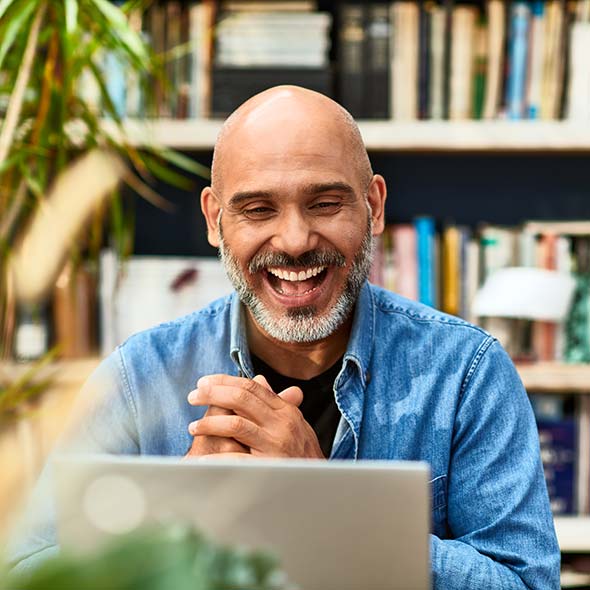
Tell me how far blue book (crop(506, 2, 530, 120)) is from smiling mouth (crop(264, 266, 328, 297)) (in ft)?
3.61

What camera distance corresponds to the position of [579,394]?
2287mm

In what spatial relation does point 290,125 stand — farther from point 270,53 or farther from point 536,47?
point 536,47

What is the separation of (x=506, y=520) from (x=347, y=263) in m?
0.43

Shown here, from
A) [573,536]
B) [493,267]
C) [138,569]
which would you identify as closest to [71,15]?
[493,267]

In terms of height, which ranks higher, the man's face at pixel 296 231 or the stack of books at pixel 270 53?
the stack of books at pixel 270 53

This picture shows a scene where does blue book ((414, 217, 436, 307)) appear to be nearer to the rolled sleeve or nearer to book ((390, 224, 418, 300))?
book ((390, 224, 418, 300))

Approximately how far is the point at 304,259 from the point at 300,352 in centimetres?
17

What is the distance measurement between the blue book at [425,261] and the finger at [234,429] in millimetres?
1254

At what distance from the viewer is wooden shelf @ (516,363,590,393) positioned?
86.1 inches

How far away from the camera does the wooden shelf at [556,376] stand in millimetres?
2188

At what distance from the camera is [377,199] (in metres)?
1.42

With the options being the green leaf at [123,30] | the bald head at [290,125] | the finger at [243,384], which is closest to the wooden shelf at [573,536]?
the bald head at [290,125]

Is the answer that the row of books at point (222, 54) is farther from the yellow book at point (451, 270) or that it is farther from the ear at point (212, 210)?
the ear at point (212, 210)

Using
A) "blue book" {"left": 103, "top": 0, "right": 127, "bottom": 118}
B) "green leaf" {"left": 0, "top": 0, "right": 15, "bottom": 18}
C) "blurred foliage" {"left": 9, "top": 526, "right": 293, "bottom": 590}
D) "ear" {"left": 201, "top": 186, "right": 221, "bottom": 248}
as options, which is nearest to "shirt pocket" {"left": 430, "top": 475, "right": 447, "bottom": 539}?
"ear" {"left": 201, "top": 186, "right": 221, "bottom": 248}
